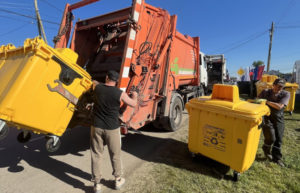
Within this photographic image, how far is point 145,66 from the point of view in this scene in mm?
3223

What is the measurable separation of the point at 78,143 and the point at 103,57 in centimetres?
212

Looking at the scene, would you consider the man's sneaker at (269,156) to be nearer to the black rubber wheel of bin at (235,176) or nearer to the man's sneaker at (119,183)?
the black rubber wheel of bin at (235,176)

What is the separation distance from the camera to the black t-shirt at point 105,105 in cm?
211

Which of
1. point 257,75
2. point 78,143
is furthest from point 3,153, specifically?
point 257,75

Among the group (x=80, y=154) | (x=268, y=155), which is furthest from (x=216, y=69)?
(x=80, y=154)

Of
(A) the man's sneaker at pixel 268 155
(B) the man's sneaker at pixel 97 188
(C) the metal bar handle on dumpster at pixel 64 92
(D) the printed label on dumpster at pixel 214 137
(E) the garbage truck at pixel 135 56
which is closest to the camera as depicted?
(C) the metal bar handle on dumpster at pixel 64 92

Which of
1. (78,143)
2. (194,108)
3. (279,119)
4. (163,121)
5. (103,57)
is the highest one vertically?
(103,57)

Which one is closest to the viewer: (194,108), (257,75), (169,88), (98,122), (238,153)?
(98,122)

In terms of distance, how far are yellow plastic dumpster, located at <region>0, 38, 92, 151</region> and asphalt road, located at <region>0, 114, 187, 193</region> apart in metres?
0.83

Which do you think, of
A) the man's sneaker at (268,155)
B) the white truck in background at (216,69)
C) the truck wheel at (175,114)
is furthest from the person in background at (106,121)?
the white truck in background at (216,69)

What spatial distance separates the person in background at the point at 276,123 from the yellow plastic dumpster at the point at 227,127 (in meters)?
0.64

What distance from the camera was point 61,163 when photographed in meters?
2.91

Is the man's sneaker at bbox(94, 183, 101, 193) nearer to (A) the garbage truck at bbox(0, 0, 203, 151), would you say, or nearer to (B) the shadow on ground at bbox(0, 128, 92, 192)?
(B) the shadow on ground at bbox(0, 128, 92, 192)

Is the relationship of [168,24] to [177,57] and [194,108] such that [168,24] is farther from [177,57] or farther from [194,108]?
[194,108]
